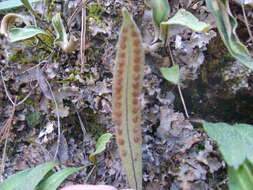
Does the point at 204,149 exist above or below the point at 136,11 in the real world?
below

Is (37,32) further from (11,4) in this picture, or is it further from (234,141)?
(234,141)

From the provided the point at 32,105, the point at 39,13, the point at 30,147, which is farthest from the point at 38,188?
the point at 39,13

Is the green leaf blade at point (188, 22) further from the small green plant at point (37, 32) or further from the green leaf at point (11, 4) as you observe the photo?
the green leaf at point (11, 4)

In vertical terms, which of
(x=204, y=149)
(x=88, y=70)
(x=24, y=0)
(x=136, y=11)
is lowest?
(x=204, y=149)

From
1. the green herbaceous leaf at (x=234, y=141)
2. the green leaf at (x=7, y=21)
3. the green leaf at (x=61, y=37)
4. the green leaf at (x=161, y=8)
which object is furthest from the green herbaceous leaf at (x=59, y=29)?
the green herbaceous leaf at (x=234, y=141)

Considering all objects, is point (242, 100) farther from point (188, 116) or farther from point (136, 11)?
point (136, 11)
